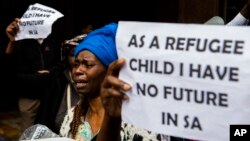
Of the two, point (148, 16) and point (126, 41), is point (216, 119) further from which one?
point (148, 16)

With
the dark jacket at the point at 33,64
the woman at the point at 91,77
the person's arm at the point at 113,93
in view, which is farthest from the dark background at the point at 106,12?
the person's arm at the point at 113,93

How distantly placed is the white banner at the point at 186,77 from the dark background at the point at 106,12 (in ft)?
18.0

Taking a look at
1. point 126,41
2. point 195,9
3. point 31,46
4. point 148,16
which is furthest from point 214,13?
point 126,41

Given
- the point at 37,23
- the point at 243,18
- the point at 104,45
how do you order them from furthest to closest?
the point at 37,23 → the point at 243,18 → the point at 104,45

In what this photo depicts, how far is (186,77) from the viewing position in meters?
1.66

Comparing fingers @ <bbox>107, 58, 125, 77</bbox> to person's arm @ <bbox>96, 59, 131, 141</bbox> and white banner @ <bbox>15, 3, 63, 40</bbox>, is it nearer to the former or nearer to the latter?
person's arm @ <bbox>96, 59, 131, 141</bbox>

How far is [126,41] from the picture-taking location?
1766mm

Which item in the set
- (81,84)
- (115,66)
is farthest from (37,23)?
(115,66)

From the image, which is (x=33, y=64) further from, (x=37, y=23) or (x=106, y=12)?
(x=106, y=12)

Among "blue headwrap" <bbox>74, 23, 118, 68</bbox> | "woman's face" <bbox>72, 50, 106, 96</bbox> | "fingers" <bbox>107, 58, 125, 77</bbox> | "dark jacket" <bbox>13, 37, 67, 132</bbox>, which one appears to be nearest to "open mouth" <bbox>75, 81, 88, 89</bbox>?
"woman's face" <bbox>72, 50, 106, 96</bbox>

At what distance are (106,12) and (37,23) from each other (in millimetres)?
5578

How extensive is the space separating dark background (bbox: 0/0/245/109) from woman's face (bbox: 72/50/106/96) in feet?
15.4

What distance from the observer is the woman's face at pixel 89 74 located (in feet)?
8.70

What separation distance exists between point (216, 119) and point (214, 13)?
18.6ft
